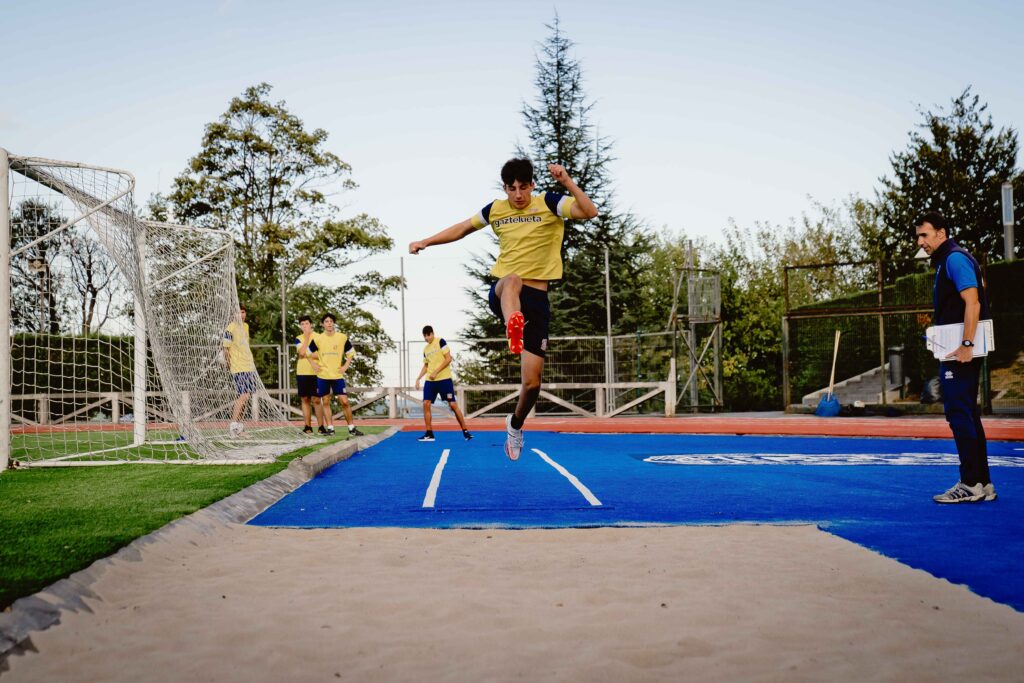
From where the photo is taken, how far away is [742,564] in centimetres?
485

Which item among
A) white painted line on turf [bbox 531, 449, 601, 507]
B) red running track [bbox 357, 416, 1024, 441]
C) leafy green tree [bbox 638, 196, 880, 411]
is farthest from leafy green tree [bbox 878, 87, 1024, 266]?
white painted line on turf [bbox 531, 449, 601, 507]

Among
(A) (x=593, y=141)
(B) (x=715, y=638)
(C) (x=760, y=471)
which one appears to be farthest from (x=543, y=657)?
(A) (x=593, y=141)

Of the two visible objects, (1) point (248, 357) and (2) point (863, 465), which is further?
(1) point (248, 357)

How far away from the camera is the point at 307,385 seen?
15.4m

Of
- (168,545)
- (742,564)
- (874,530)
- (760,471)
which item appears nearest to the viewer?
(742,564)

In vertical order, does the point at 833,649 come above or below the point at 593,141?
below

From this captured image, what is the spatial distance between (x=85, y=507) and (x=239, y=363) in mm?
7594

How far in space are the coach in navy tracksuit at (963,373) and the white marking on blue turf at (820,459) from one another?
352 centimetres

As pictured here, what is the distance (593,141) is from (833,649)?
2830 centimetres

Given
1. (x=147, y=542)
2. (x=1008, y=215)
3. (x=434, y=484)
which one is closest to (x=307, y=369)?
(x=434, y=484)

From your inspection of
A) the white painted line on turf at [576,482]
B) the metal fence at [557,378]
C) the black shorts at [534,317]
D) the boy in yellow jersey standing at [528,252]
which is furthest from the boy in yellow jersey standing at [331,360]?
the black shorts at [534,317]

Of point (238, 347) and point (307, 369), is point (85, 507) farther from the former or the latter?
point (307, 369)

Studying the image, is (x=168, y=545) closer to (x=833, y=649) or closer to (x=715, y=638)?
(x=715, y=638)

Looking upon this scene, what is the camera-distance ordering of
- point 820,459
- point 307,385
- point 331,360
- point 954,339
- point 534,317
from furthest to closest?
point 307,385 < point 331,360 < point 820,459 < point 954,339 < point 534,317
